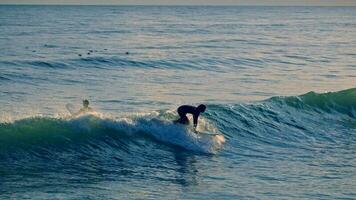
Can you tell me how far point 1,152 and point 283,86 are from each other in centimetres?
1742

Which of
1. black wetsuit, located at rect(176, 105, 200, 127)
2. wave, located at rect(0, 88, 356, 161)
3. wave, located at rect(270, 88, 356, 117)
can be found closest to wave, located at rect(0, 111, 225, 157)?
wave, located at rect(0, 88, 356, 161)

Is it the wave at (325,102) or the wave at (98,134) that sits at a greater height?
the wave at (325,102)

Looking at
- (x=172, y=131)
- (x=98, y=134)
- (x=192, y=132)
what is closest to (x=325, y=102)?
(x=192, y=132)

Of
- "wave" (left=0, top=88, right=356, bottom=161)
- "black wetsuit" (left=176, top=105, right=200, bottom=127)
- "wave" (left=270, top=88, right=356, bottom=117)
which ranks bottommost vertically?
"wave" (left=0, top=88, right=356, bottom=161)

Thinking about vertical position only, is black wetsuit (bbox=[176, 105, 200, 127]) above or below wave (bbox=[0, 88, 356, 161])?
above

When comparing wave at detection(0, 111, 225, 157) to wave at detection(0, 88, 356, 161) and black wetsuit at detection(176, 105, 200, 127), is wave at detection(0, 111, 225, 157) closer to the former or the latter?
wave at detection(0, 88, 356, 161)

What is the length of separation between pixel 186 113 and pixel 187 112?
0.21 meters

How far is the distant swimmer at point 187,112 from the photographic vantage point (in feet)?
61.4

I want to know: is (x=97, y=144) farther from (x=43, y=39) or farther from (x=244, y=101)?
(x=43, y=39)

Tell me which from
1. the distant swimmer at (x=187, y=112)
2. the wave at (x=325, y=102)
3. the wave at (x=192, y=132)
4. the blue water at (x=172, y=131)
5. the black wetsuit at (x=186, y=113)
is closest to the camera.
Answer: the blue water at (x=172, y=131)

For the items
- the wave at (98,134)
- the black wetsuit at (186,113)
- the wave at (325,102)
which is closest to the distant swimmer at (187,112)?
the black wetsuit at (186,113)

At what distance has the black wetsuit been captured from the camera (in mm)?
18903

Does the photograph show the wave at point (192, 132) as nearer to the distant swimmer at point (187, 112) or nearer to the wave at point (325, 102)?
the distant swimmer at point (187, 112)

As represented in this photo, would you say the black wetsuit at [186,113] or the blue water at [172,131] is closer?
the blue water at [172,131]
